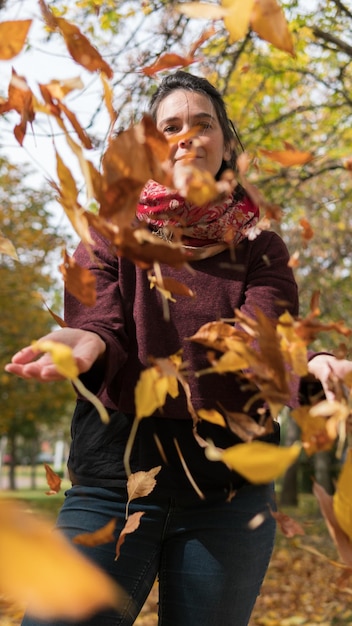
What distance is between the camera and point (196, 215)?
145cm

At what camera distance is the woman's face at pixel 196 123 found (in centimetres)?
154

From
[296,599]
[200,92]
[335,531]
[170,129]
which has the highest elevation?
[200,92]

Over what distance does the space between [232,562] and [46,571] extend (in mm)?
1122

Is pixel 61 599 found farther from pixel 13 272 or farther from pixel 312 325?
pixel 13 272

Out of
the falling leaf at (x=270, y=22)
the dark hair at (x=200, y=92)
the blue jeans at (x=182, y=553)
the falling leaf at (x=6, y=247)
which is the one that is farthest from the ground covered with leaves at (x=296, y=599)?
the falling leaf at (x=270, y=22)

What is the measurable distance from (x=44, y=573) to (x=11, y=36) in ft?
2.24

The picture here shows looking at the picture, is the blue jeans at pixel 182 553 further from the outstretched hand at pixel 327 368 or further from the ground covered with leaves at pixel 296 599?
the ground covered with leaves at pixel 296 599

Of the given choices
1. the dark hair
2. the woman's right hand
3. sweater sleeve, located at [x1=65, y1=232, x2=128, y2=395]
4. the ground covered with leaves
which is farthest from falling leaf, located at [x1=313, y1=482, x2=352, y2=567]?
the ground covered with leaves

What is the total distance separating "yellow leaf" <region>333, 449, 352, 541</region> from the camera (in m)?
0.80

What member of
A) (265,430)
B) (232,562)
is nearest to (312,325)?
(265,430)

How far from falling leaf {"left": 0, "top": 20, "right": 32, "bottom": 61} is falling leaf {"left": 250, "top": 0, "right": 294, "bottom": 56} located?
0.96 feet

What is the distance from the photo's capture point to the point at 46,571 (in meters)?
0.41

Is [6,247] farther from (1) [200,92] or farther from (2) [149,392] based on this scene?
(1) [200,92]

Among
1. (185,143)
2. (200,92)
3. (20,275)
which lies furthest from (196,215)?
(20,275)
